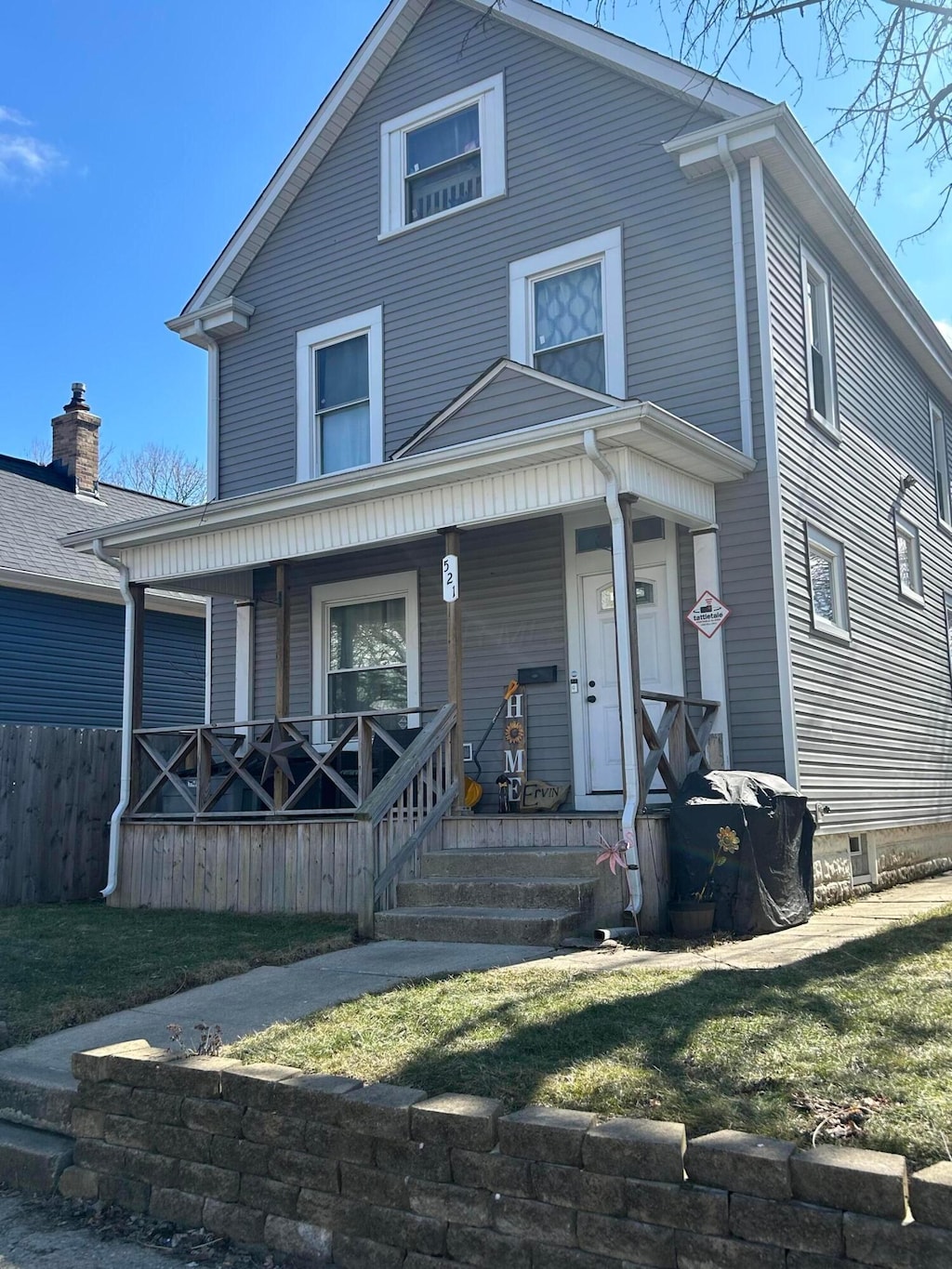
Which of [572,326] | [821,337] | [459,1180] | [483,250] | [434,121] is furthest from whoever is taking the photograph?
[434,121]

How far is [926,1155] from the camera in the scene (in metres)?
3.27

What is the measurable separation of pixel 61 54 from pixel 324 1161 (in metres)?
11.4

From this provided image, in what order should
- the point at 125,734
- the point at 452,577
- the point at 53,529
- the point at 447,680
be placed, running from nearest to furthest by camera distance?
1. the point at 452,577
2. the point at 447,680
3. the point at 125,734
4. the point at 53,529

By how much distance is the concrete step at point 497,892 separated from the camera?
7.51 metres

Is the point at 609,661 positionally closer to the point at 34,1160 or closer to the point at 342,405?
the point at 342,405

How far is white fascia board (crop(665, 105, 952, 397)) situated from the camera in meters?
9.70

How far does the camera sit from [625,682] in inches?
315

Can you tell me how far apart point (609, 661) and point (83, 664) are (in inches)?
363

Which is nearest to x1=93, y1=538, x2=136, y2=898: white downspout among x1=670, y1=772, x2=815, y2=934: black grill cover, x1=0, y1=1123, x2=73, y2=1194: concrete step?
x1=670, y1=772, x2=815, y2=934: black grill cover

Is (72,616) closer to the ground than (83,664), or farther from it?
farther from it

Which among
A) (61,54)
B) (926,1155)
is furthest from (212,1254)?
(61,54)

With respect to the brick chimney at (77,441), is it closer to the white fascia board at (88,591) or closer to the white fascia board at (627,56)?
the white fascia board at (88,591)

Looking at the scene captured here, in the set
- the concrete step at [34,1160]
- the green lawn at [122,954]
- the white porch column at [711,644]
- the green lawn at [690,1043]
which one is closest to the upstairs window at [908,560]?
the white porch column at [711,644]

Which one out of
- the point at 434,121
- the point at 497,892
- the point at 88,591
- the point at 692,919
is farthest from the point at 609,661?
the point at 88,591
